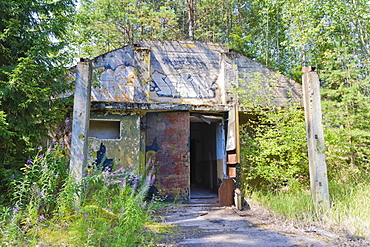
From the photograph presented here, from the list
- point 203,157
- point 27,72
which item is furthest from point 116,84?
point 203,157

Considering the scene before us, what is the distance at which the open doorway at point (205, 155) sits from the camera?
880 cm

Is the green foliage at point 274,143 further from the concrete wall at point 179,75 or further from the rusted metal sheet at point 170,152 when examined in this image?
the rusted metal sheet at point 170,152

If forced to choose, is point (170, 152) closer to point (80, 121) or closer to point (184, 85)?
point (184, 85)

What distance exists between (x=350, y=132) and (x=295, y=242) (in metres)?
4.90

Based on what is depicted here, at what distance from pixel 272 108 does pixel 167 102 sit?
310 cm

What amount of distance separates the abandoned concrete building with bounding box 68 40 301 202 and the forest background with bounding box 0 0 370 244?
886mm

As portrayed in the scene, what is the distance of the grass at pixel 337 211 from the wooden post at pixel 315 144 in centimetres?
23

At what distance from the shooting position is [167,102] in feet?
27.3

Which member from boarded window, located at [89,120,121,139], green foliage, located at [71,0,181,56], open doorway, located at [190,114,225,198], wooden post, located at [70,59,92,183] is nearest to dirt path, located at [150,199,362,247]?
wooden post, located at [70,59,92,183]

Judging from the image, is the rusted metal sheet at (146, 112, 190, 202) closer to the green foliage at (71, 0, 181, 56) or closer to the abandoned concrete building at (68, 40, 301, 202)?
the abandoned concrete building at (68, 40, 301, 202)

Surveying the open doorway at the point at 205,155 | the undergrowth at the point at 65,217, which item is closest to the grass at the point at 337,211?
the open doorway at the point at 205,155

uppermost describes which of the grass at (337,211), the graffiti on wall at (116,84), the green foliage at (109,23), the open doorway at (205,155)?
the green foliage at (109,23)

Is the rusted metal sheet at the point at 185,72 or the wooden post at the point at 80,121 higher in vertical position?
the rusted metal sheet at the point at 185,72

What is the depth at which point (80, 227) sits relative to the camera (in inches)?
132
